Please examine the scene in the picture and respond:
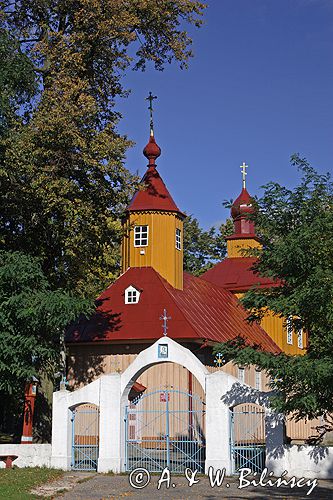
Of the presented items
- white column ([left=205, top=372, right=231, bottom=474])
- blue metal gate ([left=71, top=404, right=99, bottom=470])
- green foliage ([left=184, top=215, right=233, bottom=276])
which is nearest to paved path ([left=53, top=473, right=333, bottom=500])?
Answer: white column ([left=205, top=372, right=231, bottom=474])

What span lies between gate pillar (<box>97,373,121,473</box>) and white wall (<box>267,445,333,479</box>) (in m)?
3.95

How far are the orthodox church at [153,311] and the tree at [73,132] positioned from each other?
7.80ft

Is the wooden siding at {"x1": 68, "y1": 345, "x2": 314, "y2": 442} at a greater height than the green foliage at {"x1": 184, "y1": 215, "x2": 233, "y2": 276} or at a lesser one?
lesser

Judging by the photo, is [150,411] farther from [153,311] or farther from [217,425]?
[153,311]

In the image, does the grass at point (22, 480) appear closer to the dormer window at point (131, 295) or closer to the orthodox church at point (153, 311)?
the orthodox church at point (153, 311)

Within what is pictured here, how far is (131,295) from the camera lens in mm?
30172

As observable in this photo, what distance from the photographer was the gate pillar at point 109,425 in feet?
62.1

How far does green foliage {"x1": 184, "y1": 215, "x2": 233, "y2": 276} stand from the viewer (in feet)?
173

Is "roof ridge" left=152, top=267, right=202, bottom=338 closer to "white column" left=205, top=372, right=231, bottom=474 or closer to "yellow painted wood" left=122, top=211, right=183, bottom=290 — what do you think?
"yellow painted wood" left=122, top=211, right=183, bottom=290

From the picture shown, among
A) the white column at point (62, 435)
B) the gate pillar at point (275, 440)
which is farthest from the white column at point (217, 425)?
the white column at point (62, 435)

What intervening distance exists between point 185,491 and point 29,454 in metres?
5.56

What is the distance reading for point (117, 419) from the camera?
1912cm

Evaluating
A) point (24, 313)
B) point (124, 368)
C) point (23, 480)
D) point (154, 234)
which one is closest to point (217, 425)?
point (23, 480)

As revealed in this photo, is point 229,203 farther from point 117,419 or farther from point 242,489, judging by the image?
point 242,489
